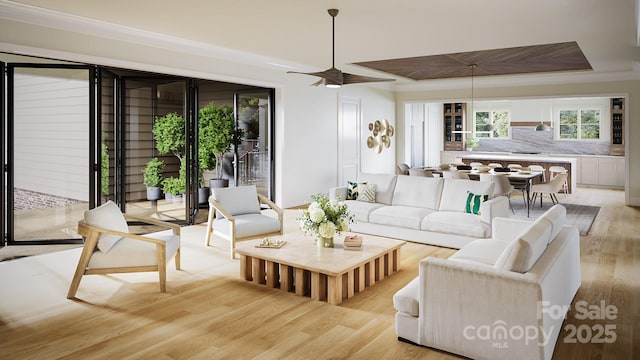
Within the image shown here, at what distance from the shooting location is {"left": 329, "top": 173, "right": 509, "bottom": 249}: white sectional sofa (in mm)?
5309

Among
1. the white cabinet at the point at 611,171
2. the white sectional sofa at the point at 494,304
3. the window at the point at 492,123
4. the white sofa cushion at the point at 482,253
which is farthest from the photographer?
the window at the point at 492,123

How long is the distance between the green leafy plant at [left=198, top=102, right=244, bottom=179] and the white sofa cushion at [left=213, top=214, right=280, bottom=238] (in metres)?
2.81

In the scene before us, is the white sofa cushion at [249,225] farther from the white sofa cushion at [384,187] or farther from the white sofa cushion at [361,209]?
the white sofa cushion at [384,187]

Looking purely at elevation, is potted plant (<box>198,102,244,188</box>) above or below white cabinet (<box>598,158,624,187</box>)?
above

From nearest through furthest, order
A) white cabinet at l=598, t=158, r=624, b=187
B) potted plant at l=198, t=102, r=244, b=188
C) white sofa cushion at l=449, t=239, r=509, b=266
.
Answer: white sofa cushion at l=449, t=239, r=509, b=266, potted plant at l=198, t=102, r=244, b=188, white cabinet at l=598, t=158, r=624, b=187

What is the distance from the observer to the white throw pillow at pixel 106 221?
12.5ft

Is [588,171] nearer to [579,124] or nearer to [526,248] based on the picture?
[579,124]

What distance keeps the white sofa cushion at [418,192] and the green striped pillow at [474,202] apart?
46cm

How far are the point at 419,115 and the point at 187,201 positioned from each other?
27.5 feet

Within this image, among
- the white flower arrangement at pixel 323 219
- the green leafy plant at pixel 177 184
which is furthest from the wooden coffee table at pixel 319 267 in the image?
the green leafy plant at pixel 177 184

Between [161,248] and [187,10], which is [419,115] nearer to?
[187,10]

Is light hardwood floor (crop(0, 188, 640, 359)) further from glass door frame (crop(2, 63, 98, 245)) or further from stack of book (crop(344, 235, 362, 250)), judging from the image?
glass door frame (crop(2, 63, 98, 245))

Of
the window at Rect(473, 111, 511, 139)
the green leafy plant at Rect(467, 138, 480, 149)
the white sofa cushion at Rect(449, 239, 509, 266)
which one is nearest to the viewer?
the white sofa cushion at Rect(449, 239, 509, 266)

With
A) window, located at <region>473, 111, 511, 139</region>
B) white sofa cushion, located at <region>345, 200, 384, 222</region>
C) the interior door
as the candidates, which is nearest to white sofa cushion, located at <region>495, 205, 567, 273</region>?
white sofa cushion, located at <region>345, 200, 384, 222</region>
